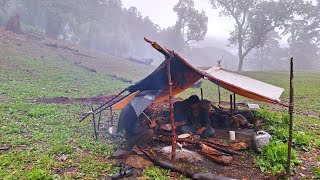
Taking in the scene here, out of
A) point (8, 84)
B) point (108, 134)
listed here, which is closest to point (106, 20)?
point (8, 84)

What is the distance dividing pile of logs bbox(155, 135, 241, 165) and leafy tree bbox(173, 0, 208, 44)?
155 feet

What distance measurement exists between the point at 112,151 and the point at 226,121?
4.40 metres

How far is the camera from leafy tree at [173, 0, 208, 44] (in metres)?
51.1

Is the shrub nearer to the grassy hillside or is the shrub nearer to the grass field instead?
the grass field

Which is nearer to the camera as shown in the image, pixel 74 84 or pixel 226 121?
pixel 226 121

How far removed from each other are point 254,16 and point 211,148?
106ft

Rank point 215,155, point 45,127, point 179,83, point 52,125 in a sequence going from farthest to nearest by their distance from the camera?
point 52,125 < point 45,127 < point 179,83 < point 215,155

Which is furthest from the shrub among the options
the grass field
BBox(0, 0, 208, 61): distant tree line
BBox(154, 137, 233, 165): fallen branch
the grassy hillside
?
BBox(0, 0, 208, 61): distant tree line

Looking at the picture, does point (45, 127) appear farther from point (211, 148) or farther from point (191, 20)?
point (191, 20)

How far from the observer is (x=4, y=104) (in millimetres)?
10922

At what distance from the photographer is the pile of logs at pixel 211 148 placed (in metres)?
6.28

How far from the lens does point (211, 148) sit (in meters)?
6.80

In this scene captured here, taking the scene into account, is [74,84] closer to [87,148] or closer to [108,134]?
[108,134]

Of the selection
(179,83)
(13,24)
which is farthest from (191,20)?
(179,83)
